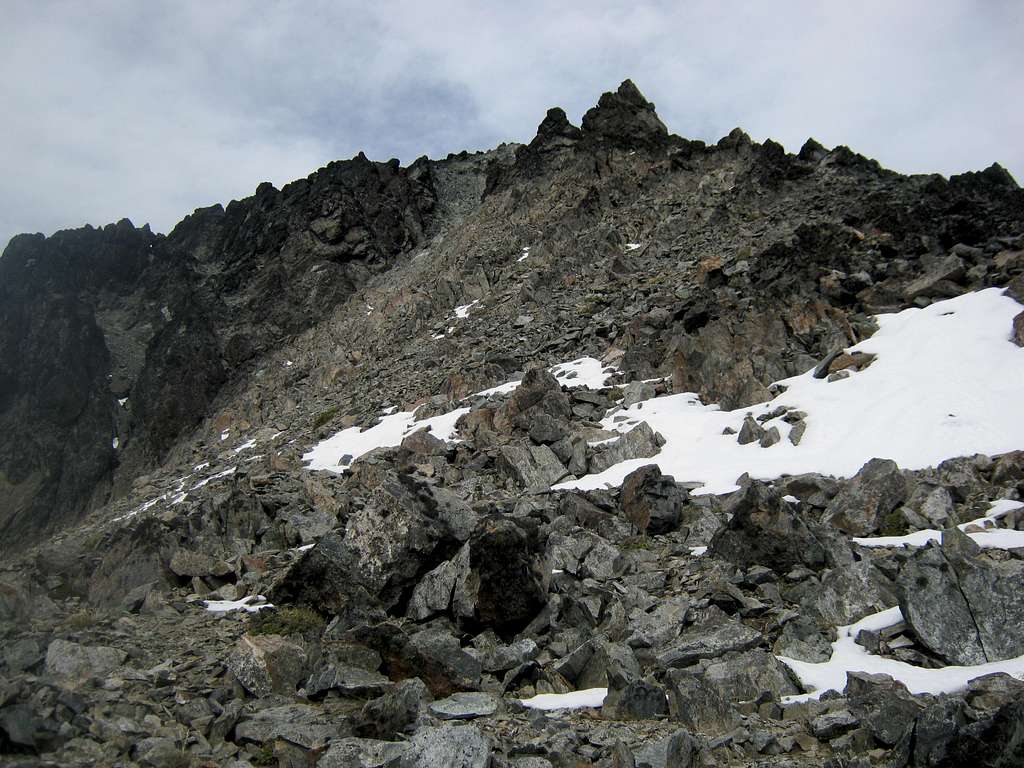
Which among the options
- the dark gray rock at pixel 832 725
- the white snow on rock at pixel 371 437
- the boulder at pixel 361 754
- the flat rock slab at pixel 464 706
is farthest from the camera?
the white snow on rock at pixel 371 437

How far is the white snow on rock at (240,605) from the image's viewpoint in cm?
1302

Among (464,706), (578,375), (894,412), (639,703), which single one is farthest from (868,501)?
(578,375)

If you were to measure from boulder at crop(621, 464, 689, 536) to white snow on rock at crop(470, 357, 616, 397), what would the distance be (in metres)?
9.01

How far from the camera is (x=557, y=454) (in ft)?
66.9

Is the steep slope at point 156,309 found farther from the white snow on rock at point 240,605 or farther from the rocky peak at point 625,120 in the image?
the white snow on rock at point 240,605

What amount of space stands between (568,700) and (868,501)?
8.03 meters

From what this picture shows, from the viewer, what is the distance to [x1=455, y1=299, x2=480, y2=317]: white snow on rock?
4191cm

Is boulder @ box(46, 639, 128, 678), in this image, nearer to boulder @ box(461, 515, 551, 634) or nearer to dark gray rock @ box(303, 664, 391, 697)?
dark gray rock @ box(303, 664, 391, 697)

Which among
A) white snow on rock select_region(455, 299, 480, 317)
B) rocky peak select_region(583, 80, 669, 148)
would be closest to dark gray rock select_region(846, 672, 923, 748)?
white snow on rock select_region(455, 299, 480, 317)

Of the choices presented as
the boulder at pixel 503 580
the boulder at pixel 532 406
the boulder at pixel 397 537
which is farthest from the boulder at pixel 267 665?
the boulder at pixel 532 406

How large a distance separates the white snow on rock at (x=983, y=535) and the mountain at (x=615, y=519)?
88 mm

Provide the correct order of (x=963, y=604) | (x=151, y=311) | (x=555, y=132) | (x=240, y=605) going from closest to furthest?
1. (x=963, y=604)
2. (x=240, y=605)
3. (x=555, y=132)
4. (x=151, y=311)

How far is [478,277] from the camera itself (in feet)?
147

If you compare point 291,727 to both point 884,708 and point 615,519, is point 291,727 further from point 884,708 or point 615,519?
point 615,519
